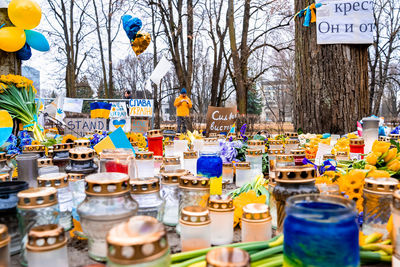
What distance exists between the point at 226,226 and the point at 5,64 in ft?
10.7

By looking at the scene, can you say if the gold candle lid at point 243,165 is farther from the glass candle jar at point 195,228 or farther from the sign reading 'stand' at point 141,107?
the sign reading 'stand' at point 141,107

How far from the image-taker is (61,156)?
5.29 feet

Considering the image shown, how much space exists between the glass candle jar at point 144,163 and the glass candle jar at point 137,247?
980 mm

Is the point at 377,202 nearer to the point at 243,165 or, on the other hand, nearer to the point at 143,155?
the point at 243,165

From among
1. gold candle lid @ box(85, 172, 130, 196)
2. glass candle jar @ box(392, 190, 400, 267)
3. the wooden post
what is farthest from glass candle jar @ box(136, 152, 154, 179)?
the wooden post

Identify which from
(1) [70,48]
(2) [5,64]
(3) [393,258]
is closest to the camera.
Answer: (3) [393,258]

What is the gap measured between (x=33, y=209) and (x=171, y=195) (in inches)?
20.0

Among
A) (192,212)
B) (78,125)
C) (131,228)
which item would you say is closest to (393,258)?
(192,212)

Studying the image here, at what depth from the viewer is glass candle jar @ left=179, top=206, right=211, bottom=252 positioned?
88cm

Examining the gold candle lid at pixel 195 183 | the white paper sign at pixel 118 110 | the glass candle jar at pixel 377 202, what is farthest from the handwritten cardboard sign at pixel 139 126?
the glass candle jar at pixel 377 202

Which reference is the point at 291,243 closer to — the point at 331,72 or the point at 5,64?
the point at 331,72

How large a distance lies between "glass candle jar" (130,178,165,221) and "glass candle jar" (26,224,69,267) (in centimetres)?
27

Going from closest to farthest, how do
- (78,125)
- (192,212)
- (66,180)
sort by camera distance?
(192,212), (66,180), (78,125)

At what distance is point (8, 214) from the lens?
0.90 metres
